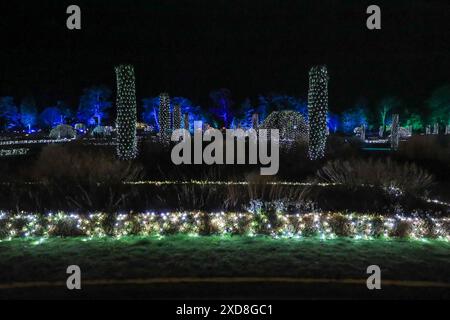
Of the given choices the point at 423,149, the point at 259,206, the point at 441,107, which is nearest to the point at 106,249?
the point at 259,206

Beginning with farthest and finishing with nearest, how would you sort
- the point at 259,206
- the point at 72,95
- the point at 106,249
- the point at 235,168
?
the point at 72,95 → the point at 235,168 → the point at 259,206 → the point at 106,249

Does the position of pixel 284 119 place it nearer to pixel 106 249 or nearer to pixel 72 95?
pixel 106 249

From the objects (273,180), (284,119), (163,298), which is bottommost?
(163,298)

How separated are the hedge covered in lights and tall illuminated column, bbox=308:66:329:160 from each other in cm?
638

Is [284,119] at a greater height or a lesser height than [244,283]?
greater

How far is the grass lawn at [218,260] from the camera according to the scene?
17.7 feet

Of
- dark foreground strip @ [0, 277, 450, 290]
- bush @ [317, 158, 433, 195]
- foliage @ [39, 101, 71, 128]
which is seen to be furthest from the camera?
foliage @ [39, 101, 71, 128]

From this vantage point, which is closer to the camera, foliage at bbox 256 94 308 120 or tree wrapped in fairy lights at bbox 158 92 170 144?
tree wrapped in fairy lights at bbox 158 92 170 144

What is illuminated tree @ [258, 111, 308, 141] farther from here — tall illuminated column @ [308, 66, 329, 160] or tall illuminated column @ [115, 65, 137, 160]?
tall illuminated column @ [115, 65, 137, 160]

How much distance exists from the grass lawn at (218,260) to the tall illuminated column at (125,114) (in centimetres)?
628

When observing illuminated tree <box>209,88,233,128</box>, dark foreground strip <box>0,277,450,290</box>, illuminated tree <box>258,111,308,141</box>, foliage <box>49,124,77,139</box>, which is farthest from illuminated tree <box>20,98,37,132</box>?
dark foreground strip <box>0,277,450,290</box>

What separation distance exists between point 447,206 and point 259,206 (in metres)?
3.65

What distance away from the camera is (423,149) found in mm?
15578

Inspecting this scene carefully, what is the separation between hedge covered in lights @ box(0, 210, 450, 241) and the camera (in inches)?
289
